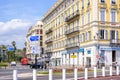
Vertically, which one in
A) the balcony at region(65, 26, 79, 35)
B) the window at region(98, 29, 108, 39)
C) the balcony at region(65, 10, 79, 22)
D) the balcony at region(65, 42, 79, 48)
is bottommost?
the balcony at region(65, 42, 79, 48)

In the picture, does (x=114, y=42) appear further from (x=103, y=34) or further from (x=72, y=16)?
(x=72, y=16)

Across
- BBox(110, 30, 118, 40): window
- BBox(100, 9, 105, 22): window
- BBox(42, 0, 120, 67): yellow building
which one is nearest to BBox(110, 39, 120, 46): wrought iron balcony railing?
BBox(42, 0, 120, 67): yellow building

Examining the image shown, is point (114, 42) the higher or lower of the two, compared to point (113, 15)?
lower

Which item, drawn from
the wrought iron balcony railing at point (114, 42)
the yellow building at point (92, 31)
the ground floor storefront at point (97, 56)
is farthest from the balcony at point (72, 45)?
the wrought iron balcony railing at point (114, 42)

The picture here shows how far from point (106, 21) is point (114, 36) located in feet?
11.4

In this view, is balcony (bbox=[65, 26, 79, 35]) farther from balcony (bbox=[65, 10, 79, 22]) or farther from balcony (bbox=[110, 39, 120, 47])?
balcony (bbox=[110, 39, 120, 47])

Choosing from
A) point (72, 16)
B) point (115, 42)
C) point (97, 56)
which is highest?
point (72, 16)

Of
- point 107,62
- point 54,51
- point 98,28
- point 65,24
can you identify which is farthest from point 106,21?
point 54,51

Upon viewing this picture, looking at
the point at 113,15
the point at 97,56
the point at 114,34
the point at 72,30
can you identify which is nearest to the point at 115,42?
the point at 114,34

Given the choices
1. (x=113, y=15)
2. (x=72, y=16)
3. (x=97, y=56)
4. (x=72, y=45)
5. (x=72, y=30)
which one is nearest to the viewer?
(x=97, y=56)

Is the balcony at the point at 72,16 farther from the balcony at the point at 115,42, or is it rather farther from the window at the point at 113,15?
the balcony at the point at 115,42

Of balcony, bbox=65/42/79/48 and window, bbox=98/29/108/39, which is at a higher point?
window, bbox=98/29/108/39

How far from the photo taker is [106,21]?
2527 inches

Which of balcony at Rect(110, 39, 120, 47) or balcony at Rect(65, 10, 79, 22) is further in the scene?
balcony at Rect(65, 10, 79, 22)
